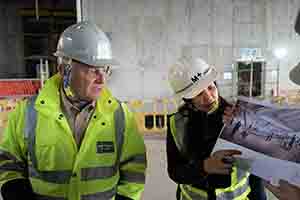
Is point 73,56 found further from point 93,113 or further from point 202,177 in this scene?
point 202,177

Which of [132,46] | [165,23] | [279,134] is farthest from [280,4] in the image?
[279,134]

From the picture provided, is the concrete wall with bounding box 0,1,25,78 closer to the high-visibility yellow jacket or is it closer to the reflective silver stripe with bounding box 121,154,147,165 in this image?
the high-visibility yellow jacket

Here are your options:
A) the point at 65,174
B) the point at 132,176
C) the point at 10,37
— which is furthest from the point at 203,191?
the point at 10,37

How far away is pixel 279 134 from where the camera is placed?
0.80 m

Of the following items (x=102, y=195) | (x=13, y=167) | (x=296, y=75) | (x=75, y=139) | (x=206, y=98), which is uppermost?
(x=296, y=75)

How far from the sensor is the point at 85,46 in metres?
1.19

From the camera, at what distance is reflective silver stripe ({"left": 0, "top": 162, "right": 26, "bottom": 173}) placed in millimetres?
1189

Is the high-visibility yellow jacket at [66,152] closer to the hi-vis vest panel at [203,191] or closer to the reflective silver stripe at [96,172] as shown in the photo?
the reflective silver stripe at [96,172]

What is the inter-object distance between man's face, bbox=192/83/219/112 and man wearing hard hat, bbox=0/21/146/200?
30cm

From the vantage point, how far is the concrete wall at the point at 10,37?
545cm

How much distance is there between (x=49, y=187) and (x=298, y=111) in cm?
88

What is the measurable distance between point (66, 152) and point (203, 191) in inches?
23.3

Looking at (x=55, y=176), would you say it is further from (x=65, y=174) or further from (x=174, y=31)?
(x=174, y=31)

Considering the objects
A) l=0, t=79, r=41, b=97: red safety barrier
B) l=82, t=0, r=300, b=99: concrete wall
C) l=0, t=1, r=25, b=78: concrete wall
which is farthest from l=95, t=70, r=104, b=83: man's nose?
l=0, t=1, r=25, b=78: concrete wall
